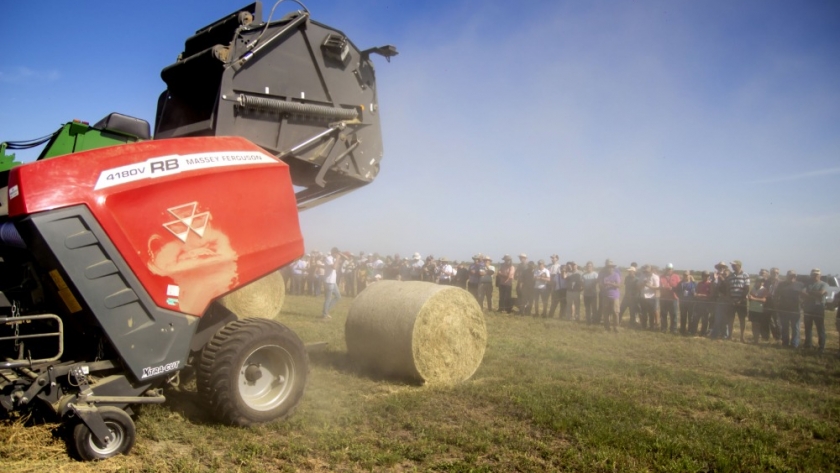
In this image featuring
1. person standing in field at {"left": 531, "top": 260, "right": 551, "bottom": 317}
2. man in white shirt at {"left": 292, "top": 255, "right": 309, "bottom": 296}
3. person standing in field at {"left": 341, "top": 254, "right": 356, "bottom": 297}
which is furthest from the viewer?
man in white shirt at {"left": 292, "top": 255, "right": 309, "bottom": 296}

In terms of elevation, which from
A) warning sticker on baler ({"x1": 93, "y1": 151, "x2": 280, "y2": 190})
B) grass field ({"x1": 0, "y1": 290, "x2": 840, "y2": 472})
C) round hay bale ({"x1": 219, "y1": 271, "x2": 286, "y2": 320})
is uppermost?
warning sticker on baler ({"x1": 93, "y1": 151, "x2": 280, "y2": 190})

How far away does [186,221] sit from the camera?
4.93m

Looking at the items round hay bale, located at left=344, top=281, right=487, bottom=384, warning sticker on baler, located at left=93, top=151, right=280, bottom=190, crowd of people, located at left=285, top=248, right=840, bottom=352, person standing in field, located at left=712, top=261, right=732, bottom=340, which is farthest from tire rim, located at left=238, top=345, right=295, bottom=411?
person standing in field, located at left=712, top=261, right=732, bottom=340

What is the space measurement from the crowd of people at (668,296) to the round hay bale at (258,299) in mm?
4421

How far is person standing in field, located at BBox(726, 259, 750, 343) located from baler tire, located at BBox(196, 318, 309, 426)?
12740 millimetres

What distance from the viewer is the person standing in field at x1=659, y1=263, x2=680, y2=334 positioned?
1560 cm

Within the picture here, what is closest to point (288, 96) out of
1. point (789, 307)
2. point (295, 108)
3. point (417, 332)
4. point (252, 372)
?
point (295, 108)

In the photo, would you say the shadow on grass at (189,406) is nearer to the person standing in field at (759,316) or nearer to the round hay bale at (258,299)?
the round hay bale at (258,299)

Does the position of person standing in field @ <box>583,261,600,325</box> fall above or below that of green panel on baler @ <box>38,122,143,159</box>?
below

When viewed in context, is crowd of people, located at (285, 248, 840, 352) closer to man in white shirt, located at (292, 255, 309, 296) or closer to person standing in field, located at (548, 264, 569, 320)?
person standing in field, located at (548, 264, 569, 320)

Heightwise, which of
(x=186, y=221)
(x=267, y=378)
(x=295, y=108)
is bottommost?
(x=267, y=378)

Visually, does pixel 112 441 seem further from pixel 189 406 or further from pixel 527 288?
pixel 527 288

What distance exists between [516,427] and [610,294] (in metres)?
10.9

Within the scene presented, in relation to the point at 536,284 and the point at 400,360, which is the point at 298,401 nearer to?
the point at 400,360
